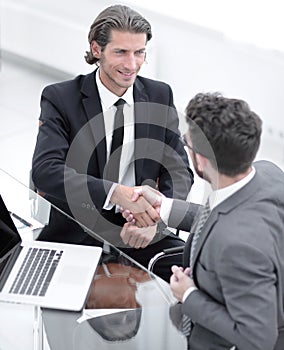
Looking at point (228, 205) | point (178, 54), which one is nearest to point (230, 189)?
point (228, 205)

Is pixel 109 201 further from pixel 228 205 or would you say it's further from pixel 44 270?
pixel 228 205

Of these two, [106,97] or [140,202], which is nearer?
[140,202]

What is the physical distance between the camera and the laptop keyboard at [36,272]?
2410 mm

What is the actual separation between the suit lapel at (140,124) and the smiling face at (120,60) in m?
0.07

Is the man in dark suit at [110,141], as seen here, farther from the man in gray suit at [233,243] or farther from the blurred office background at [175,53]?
the blurred office background at [175,53]

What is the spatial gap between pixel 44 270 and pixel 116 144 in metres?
0.75

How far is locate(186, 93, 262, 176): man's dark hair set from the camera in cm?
207

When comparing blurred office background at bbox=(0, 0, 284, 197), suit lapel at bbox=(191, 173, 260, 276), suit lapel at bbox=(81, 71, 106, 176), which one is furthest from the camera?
blurred office background at bbox=(0, 0, 284, 197)

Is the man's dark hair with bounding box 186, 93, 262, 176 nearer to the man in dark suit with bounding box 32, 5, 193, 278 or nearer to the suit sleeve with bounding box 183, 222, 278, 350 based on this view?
the suit sleeve with bounding box 183, 222, 278, 350

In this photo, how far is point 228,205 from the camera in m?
2.14

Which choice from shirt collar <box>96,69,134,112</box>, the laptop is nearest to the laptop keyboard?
the laptop

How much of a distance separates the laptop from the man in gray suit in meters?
0.35

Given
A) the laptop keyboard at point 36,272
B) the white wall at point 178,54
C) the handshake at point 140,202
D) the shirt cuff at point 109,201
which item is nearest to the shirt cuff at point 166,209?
the handshake at point 140,202

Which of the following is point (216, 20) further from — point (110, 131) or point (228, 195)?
point (228, 195)
